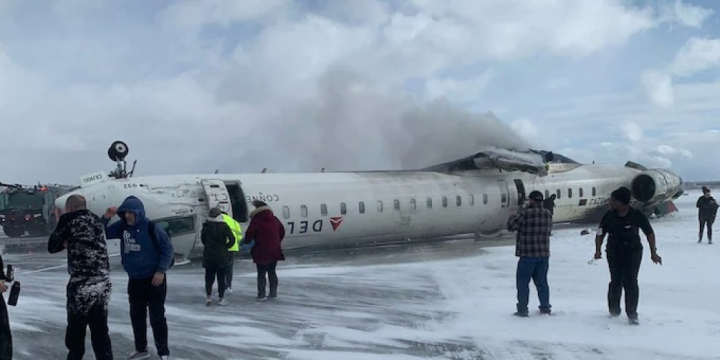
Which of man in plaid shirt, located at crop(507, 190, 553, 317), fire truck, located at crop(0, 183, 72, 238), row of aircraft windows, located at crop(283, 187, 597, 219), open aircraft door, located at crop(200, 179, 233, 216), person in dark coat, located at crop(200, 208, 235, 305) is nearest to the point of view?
man in plaid shirt, located at crop(507, 190, 553, 317)

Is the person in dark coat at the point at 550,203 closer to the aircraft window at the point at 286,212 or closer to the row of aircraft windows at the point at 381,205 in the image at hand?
the row of aircraft windows at the point at 381,205

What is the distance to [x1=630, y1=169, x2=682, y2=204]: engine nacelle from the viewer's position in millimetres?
23703

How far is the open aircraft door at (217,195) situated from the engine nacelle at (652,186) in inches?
639

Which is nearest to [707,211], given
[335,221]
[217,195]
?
[335,221]

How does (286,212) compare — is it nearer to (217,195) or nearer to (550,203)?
(217,195)

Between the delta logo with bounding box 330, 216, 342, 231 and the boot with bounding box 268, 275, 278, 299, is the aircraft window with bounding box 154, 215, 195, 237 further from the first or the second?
the boot with bounding box 268, 275, 278, 299

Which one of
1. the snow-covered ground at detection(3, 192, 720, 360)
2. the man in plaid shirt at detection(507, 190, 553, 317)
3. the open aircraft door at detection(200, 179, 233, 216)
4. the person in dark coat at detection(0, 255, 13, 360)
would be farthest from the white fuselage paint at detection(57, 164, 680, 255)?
the man in plaid shirt at detection(507, 190, 553, 317)

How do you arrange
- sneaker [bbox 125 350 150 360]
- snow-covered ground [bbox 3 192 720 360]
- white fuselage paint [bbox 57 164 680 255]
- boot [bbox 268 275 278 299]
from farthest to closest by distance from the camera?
white fuselage paint [bbox 57 164 680 255], boot [bbox 268 275 278 299], snow-covered ground [bbox 3 192 720 360], sneaker [bbox 125 350 150 360]

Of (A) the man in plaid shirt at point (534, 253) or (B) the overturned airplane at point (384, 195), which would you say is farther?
(B) the overturned airplane at point (384, 195)

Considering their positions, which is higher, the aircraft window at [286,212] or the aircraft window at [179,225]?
the aircraft window at [286,212]

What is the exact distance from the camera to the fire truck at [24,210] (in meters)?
29.1

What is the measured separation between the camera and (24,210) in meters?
29.4

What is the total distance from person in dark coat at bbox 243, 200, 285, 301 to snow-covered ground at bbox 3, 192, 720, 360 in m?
0.42

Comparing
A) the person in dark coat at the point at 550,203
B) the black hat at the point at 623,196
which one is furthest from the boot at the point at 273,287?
the person in dark coat at the point at 550,203
